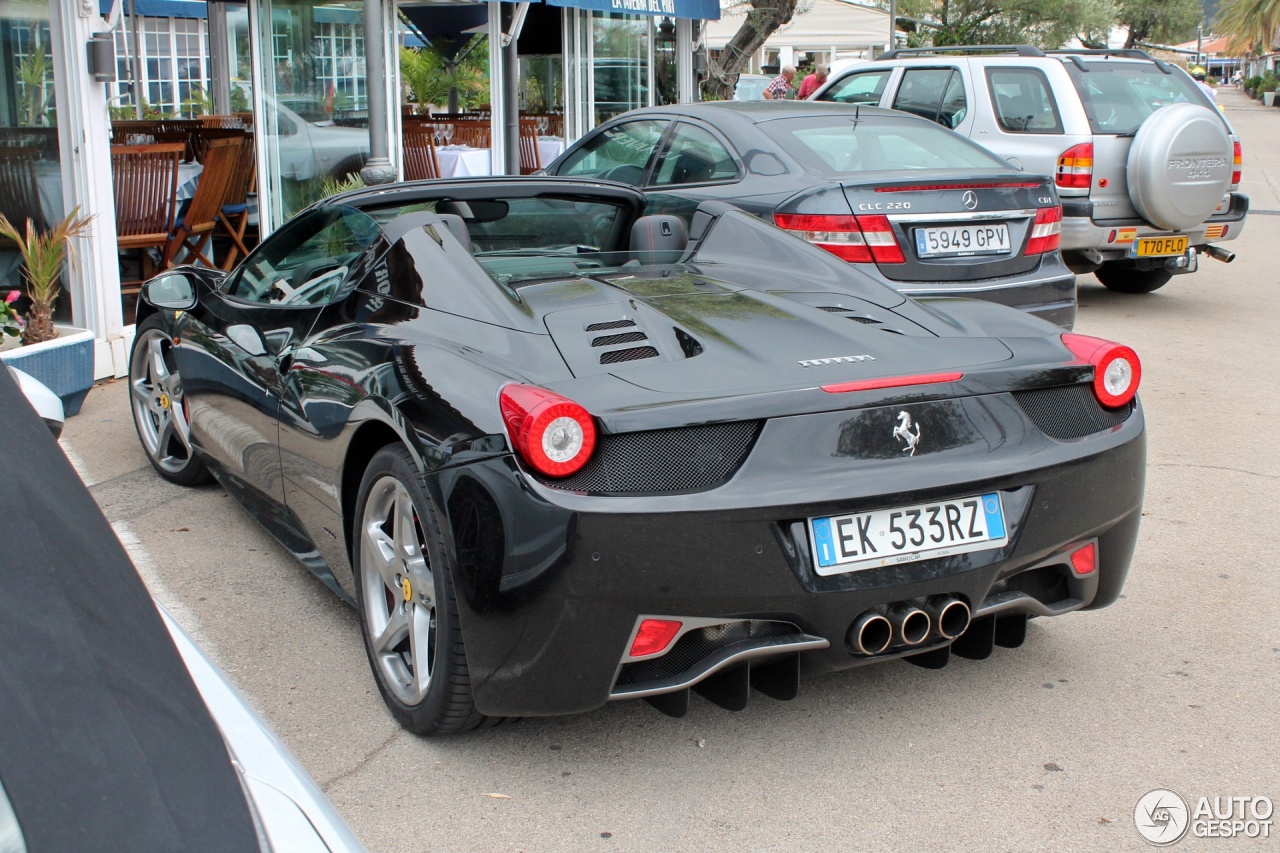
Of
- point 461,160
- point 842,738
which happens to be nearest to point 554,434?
point 842,738

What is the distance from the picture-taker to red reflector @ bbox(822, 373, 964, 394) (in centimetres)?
287

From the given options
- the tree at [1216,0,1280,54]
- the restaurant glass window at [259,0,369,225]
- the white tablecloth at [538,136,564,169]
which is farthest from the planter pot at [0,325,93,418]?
the tree at [1216,0,1280,54]

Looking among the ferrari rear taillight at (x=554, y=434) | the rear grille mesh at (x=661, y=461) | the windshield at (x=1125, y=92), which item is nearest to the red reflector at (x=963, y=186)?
the windshield at (x=1125, y=92)

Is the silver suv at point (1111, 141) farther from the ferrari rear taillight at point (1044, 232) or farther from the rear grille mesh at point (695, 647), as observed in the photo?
the rear grille mesh at point (695, 647)

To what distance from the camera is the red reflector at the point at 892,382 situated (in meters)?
2.87

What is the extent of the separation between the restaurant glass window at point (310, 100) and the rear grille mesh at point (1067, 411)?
8233 mm

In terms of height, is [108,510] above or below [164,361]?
below

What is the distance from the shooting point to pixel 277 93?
10.3m

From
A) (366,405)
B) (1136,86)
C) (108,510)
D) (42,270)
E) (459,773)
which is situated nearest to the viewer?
(459,773)

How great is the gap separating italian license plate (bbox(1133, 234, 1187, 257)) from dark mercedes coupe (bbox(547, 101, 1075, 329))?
214 cm

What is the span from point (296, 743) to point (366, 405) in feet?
2.74

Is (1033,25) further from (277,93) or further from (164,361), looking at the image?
(164,361)

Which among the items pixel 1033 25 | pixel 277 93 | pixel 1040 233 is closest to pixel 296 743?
pixel 1040 233

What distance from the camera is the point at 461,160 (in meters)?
12.2
